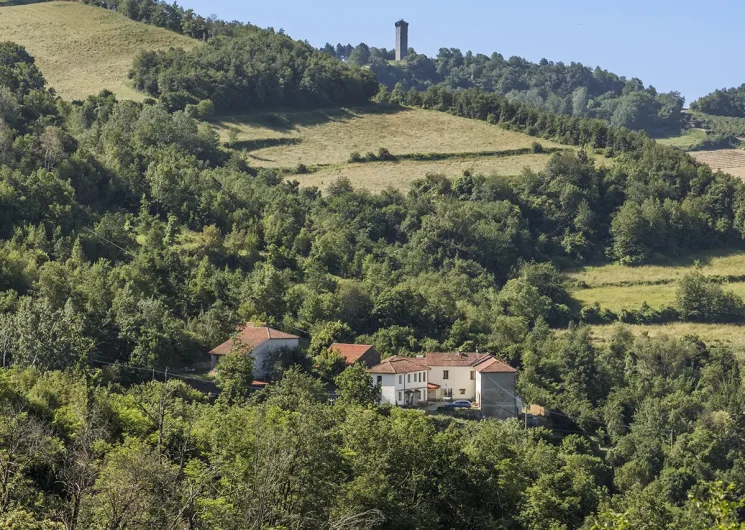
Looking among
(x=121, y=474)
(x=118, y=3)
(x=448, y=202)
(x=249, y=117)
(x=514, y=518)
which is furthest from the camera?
(x=118, y=3)

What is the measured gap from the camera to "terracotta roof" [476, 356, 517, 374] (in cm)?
6906

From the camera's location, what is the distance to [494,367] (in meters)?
69.6

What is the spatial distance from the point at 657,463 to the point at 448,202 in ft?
132

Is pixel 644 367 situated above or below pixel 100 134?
below

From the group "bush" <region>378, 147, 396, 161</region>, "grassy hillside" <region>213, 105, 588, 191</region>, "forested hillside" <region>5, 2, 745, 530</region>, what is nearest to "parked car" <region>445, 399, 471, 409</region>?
"forested hillside" <region>5, 2, 745, 530</region>

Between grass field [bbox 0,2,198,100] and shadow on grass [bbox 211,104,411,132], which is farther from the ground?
grass field [bbox 0,2,198,100]

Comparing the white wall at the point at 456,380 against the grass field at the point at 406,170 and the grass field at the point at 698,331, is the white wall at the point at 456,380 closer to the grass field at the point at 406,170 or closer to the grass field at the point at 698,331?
the grass field at the point at 698,331

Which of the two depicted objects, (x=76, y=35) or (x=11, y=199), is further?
(x=76, y=35)

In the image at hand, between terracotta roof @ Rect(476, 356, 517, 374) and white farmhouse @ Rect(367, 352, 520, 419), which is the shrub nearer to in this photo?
white farmhouse @ Rect(367, 352, 520, 419)

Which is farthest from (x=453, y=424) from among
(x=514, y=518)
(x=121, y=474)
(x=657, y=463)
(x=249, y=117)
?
(x=249, y=117)

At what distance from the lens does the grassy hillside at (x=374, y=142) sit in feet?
369

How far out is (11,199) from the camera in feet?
254

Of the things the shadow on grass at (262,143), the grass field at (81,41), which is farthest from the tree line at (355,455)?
the grass field at (81,41)

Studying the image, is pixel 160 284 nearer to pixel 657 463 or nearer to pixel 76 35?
pixel 657 463
